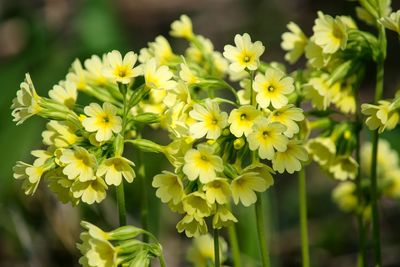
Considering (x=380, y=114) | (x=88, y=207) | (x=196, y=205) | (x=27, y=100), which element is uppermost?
(x=27, y=100)

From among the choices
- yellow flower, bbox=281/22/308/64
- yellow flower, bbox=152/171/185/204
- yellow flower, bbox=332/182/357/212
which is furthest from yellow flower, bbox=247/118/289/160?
yellow flower, bbox=332/182/357/212

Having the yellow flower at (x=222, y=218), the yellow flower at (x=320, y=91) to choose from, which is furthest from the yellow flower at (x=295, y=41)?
the yellow flower at (x=222, y=218)

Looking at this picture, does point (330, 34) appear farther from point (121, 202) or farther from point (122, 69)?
point (121, 202)

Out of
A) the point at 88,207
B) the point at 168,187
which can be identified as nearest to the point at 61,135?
the point at 168,187

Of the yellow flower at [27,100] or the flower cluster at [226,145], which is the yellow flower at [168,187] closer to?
the flower cluster at [226,145]

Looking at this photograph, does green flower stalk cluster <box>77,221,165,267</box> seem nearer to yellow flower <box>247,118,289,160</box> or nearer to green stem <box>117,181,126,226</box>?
green stem <box>117,181,126,226</box>

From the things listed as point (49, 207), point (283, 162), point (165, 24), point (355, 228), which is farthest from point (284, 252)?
point (165, 24)

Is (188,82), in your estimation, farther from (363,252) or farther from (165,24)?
(165,24)
